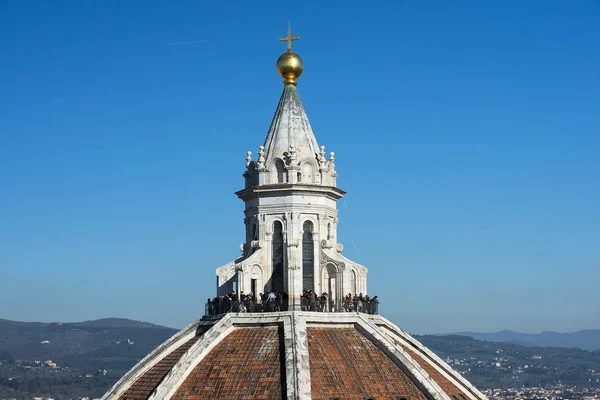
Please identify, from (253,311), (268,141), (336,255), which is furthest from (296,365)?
(268,141)

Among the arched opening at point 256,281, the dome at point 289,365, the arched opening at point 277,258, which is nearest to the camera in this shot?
the dome at point 289,365

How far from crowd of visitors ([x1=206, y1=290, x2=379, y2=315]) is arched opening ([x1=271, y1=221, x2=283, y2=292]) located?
824 mm

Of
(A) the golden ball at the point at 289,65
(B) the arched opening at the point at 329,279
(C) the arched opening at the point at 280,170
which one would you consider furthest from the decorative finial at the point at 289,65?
(B) the arched opening at the point at 329,279

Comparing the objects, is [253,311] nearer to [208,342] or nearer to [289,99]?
[208,342]

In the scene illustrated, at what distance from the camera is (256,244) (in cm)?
4538

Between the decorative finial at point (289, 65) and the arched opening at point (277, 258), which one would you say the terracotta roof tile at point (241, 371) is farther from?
the decorative finial at point (289, 65)

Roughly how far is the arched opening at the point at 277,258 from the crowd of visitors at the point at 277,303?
824 mm

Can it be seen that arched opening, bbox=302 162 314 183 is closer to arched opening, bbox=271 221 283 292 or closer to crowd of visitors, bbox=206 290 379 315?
arched opening, bbox=271 221 283 292

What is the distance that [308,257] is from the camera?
4553 centimetres

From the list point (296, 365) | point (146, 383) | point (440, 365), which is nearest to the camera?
point (296, 365)

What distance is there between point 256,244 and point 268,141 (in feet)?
14.0

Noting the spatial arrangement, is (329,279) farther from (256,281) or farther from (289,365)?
(289,365)

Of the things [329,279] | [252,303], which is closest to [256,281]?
[252,303]

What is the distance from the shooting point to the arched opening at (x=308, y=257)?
149 ft
